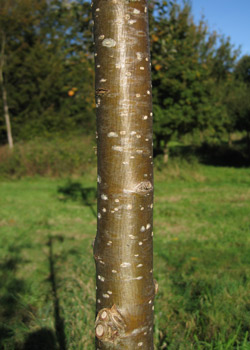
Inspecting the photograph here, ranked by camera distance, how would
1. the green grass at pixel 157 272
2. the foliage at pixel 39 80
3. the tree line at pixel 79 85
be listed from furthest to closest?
the foliage at pixel 39 80, the tree line at pixel 79 85, the green grass at pixel 157 272

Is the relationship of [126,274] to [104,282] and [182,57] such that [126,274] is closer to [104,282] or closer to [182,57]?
[104,282]

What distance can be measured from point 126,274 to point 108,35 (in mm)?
876

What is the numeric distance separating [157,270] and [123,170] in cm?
305

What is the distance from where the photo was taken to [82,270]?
388cm

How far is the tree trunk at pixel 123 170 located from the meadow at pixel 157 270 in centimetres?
135

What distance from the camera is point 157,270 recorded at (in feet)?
13.0

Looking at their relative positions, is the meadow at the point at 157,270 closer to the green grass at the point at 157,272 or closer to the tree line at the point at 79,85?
the green grass at the point at 157,272

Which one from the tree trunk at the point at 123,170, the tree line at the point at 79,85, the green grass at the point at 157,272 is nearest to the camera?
the tree trunk at the point at 123,170

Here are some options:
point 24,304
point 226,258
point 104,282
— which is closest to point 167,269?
point 226,258

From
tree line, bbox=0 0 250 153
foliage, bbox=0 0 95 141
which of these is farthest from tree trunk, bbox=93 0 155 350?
foliage, bbox=0 0 95 141

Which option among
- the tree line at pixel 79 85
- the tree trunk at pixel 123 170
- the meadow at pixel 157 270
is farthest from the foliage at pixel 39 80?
the tree trunk at pixel 123 170

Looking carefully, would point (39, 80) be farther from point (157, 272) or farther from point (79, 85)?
point (157, 272)

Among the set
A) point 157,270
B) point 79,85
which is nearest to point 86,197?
point 157,270

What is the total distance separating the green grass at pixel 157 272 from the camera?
259 cm
